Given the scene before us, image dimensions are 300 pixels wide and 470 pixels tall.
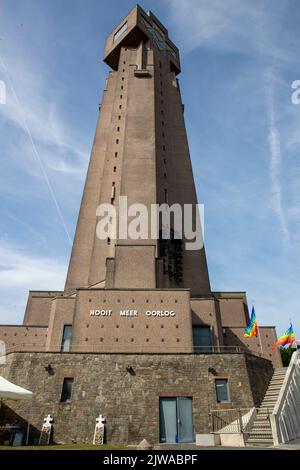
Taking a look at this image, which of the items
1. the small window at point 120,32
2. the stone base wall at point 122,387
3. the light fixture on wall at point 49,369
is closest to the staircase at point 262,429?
the stone base wall at point 122,387

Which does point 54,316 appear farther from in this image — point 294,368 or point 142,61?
point 142,61

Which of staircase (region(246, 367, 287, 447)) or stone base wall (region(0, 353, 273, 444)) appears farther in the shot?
stone base wall (region(0, 353, 273, 444))

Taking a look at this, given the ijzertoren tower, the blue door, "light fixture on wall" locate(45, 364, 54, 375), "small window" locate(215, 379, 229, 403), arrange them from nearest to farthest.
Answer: the blue door
the ijzertoren tower
"small window" locate(215, 379, 229, 403)
"light fixture on wall" locate(45, 364, 54, 375)

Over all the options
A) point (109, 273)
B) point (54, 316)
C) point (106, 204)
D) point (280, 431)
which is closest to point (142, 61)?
point (106, 204)

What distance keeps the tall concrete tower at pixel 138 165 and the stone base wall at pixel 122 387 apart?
8988mm

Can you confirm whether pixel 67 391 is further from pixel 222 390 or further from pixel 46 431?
pixel 222 390

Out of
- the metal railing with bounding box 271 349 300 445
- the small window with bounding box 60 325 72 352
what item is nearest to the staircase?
the metal railing with bounding box 271 349 300 445

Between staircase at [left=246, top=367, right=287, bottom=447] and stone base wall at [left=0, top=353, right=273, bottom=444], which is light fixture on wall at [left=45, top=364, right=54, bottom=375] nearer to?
stone base wall at [left=0, top=353, right=273, bottom=444]

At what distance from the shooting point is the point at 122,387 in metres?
22.0

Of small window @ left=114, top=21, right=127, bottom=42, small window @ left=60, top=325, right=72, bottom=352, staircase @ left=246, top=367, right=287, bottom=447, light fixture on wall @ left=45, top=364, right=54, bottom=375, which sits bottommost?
staircase @ left=246, top=367, right=287, bottom=447

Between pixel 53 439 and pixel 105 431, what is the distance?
301 cm

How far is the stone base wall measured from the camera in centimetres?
2058

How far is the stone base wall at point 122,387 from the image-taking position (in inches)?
810

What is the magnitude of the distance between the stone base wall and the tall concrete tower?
29.5 feet
